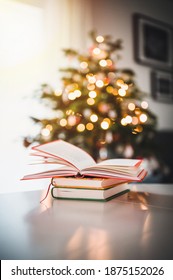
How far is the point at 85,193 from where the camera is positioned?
87 cm

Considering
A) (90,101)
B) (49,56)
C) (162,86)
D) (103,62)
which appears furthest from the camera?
(162,86)

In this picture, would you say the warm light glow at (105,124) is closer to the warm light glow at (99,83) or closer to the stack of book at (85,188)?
the warm light glow at (99,83)

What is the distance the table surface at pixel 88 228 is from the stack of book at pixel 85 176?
1.0 inches

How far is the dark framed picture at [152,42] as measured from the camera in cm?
328

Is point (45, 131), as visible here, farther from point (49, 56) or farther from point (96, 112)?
point (49, 56)

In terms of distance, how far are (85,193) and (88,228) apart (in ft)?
0.80

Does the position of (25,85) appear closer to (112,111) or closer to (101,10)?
(112,111)

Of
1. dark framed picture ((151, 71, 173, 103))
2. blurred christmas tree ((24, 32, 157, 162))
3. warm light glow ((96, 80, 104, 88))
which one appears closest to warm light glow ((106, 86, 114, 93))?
blurred christmas tree ((24, 32, 157, 162))

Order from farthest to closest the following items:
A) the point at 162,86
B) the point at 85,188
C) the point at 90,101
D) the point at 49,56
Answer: the point at 162,86
the point at 49,56
the point at 90,101
the point at 85,188

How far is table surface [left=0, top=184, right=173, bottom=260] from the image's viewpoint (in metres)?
0.50

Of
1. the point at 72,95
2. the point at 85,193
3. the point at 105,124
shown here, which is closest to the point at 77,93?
the point at 72,95

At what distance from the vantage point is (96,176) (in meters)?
0.89

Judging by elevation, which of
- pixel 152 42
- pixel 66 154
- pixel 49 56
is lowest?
pixel 66 154
